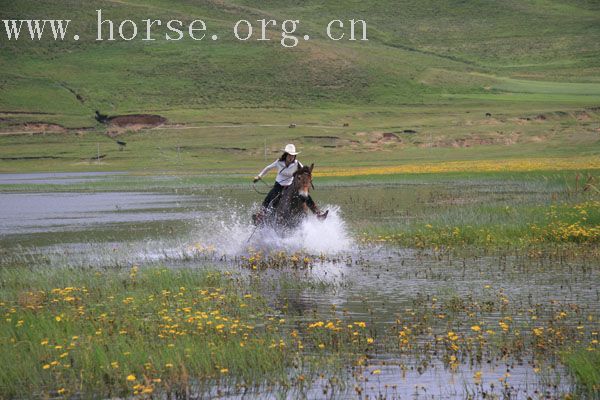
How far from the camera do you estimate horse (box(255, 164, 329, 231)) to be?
21.3m

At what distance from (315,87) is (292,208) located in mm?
89323

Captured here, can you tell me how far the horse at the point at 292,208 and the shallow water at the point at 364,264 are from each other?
30 centimetres

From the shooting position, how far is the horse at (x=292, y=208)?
21.3 m

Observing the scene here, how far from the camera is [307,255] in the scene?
2141 cm

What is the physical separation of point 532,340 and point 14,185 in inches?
1844

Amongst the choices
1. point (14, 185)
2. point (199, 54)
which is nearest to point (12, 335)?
point (14, 185)

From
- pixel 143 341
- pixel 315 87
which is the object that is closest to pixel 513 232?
pixel 143 341

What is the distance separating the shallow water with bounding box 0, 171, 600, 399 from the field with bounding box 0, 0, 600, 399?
6 cm

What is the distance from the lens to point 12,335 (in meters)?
12.5

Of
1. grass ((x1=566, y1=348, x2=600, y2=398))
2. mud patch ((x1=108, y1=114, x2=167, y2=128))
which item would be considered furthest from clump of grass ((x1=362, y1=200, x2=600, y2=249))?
mud patch ((x1=108, y1=114, x2=167, y2=128))

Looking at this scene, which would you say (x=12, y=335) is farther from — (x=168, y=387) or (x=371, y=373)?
(x=371, y=373)

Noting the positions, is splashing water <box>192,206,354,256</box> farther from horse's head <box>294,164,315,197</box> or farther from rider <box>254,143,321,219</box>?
horse's head <box>294,164,315,197</box>

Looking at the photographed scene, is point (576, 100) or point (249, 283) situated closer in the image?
point (249, 283)

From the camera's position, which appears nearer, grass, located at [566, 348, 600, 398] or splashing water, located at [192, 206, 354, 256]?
grass, located at [566, 348, 600, 398]
